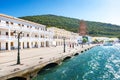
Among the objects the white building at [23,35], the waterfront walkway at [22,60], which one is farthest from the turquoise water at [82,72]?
the white building at [23,35]

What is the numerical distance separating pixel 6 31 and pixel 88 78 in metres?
34.0

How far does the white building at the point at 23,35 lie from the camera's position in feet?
174

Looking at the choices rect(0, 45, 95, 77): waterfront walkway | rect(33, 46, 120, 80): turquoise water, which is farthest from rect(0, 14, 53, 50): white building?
rect(33, 46, 120, 80): turquoise water

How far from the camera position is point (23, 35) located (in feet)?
208

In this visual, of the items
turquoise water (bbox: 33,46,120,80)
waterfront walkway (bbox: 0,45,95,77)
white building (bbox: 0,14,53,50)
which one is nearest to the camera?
waterfront walkway (bbox: 0,45,95,77)

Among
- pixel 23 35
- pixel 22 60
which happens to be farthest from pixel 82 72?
pixel 23 35

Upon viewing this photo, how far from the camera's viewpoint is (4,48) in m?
54.0

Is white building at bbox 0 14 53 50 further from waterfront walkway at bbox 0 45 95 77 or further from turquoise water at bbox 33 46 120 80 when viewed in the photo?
turquoise water at bbox 33 46 120 80

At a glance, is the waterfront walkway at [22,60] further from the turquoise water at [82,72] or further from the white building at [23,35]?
the white building at [23,35]

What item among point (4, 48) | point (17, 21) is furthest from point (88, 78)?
point (17, 21)

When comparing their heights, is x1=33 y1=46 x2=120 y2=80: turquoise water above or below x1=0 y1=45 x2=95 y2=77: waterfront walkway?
below

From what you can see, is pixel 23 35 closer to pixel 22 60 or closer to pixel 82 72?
pixel 22 60

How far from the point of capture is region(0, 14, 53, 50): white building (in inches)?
2083

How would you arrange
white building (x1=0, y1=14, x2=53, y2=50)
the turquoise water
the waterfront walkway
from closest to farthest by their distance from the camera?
the waterfront walkway → the turquoise water → white building (x1=0, y1=14, x2=53, y2=50)
